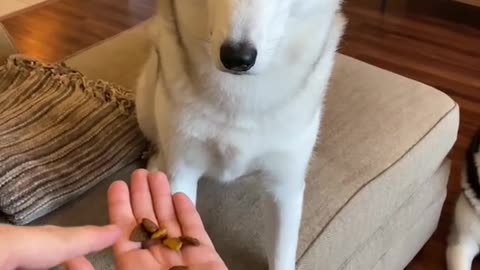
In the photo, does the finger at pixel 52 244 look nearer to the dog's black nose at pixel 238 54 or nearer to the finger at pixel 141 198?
the finger at pixel 141 198

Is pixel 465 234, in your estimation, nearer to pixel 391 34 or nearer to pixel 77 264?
pixel 77 264

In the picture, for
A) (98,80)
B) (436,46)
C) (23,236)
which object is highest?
(23,236)

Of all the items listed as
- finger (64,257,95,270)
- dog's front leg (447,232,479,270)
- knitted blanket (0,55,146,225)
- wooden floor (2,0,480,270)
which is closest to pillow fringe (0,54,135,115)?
knitted blanket (0,55,146,225)

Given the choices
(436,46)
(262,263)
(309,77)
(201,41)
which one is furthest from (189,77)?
(436,46)

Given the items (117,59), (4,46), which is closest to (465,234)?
(117,59)

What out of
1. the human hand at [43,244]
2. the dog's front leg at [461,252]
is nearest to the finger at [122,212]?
the human hand at [43,244]

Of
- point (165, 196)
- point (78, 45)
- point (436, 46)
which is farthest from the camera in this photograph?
point (436, 46)

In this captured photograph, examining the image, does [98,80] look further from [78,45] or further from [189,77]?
[78,45]

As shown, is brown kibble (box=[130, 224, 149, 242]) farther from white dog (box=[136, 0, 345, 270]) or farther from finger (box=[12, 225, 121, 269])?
white dog (box=[136, 0, 345, 270])
